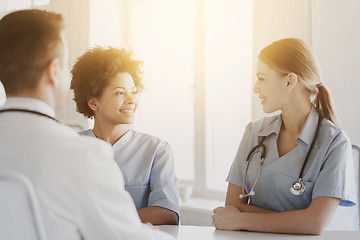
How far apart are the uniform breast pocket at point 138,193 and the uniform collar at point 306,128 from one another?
1.86ft

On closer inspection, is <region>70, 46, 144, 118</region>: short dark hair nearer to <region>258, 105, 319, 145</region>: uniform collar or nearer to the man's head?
<region>258, 105, 319, 145</region>: uniform collar

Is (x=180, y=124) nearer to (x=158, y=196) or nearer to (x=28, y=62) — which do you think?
(x=158, y=196)

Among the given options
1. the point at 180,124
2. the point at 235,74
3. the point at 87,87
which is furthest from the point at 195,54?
the point at 87,87

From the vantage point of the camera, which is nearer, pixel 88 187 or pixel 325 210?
pixel 88 187

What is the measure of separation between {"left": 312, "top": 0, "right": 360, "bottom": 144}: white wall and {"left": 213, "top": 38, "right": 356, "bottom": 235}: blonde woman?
733mm

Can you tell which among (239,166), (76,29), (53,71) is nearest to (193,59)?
(76,29)

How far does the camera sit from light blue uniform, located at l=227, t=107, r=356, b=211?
4.45 feet

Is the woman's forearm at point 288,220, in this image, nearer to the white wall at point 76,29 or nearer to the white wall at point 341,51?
the white wall at point 341,51

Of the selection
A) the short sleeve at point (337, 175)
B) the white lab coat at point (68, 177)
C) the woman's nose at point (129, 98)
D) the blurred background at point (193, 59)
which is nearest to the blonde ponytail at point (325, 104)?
the short sleeve at point (337, 175)

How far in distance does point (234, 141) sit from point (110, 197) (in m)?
2.32

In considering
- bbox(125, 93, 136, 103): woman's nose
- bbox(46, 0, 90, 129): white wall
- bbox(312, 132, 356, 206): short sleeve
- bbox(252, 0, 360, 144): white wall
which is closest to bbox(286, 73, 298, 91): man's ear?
bbox(312, 132, 356, 206): short sleeve

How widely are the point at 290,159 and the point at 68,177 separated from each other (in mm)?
1043

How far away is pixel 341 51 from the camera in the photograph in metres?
2.22

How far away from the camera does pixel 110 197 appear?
28.5 inches
